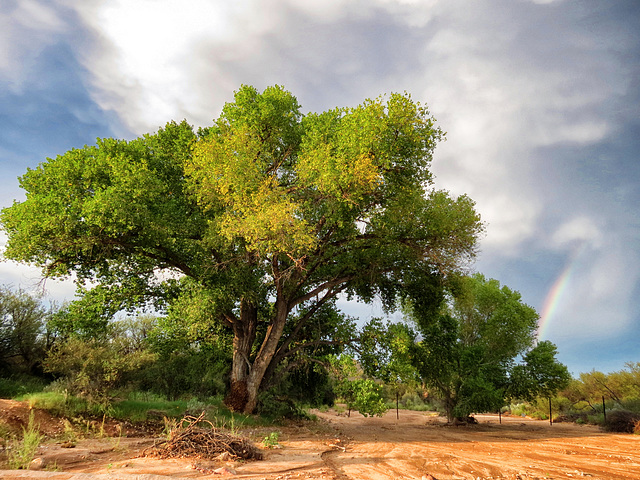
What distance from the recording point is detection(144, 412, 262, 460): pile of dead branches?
717 centimetres

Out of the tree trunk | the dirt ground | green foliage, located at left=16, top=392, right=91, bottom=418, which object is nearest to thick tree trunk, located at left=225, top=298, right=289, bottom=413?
the tree trunk

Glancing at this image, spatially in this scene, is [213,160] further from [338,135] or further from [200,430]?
[200,430]


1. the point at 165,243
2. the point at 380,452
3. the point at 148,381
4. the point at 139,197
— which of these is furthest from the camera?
the point at 148,381

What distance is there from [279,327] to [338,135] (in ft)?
27.4

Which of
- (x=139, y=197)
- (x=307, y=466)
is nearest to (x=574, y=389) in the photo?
(x=307, y=466)

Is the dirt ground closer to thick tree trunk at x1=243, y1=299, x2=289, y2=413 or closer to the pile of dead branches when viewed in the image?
the pile of dead branches

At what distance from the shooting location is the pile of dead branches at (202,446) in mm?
7172

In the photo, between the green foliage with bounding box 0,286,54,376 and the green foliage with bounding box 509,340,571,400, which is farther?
the green foliage with bounding box 509,340,571,400

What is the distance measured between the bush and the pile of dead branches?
24.9 m

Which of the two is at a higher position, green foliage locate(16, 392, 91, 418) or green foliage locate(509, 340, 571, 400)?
green foliage locate(509, 340, 571, 400)

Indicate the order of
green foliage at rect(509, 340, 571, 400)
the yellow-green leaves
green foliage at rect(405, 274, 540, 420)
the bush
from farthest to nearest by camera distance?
green foliage at rect(509, 340, 571, 400), the bush, green foliage at rect(405, 274, 540, 420), the yellow-green leaves

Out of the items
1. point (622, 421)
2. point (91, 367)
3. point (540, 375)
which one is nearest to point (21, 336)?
point (91, 367)

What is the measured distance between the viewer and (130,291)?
1535 centimetres

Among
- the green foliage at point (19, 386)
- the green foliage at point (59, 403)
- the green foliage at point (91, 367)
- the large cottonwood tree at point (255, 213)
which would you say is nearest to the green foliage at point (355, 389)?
the large cottonwood tree at point (255, 213)
